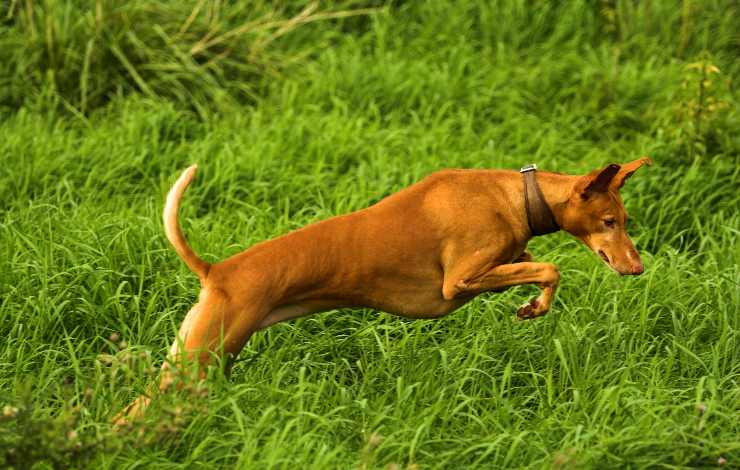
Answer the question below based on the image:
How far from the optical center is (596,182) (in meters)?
4.86

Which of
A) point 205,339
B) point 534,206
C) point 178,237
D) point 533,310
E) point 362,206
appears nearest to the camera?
point 205,339

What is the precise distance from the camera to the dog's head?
4895 millimetres

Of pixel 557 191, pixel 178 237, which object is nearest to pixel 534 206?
pixel 557 191

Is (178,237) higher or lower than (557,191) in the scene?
higher

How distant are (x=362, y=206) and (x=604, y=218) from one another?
217 cm

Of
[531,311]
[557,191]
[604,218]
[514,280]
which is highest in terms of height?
[557,191]

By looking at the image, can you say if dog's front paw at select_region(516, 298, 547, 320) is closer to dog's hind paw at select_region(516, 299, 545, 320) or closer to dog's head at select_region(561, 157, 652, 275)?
dog's hind paw at select_region(516, 299, 545, 320)

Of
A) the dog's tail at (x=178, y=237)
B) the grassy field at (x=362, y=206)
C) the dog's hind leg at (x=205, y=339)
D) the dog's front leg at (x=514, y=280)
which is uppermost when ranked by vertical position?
the dog's tail at (x=178, y=237)

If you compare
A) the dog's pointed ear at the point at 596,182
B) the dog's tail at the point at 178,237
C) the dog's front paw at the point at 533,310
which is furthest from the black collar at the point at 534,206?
the dog's tail at the point at 178,237

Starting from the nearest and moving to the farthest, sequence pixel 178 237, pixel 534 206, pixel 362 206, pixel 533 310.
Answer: pixel 178 237 → pixel 533 310 → pixel 534 206 → pixel 362 206

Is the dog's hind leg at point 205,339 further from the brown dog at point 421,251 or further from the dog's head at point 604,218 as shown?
the dog's head at point 604,218

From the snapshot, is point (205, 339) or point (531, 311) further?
point (531, 311)

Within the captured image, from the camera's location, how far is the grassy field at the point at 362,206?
4.56 metres

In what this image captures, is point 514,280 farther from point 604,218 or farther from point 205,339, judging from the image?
point 205,339
